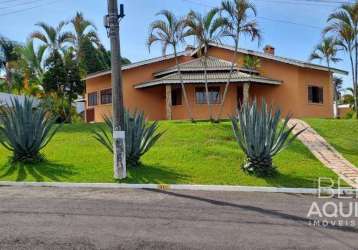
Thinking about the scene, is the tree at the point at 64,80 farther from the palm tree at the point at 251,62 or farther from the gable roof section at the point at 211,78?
the palm tree at the point at 251,62

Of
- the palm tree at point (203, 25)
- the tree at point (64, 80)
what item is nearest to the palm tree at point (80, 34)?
the tree at point (64, 80)

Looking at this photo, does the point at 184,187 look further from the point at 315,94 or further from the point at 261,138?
the point at 315,94

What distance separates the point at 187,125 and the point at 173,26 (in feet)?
15.9

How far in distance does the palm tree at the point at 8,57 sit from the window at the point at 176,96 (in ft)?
65.9

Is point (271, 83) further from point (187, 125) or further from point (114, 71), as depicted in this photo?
point (114, 71)

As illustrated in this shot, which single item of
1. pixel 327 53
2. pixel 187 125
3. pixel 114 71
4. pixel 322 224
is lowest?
pixel 322 224

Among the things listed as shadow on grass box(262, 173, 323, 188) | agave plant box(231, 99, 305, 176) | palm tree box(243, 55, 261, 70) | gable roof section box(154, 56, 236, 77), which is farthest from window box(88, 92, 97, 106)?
shadow on grass box(262, 173, 323, 188)

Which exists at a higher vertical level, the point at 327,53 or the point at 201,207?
the point at 327,53

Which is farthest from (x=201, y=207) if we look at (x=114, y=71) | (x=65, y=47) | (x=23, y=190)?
(x=65, y=47)

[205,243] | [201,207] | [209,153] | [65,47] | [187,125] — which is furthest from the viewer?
[65,47]

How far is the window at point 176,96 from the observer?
96.7 feet

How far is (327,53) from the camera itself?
98.5 ft

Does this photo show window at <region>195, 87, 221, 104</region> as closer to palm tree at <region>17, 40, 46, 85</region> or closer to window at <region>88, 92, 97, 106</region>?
window at <region>88, 92, 97, 106</region>

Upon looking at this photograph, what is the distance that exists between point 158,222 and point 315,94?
25.1 metres
